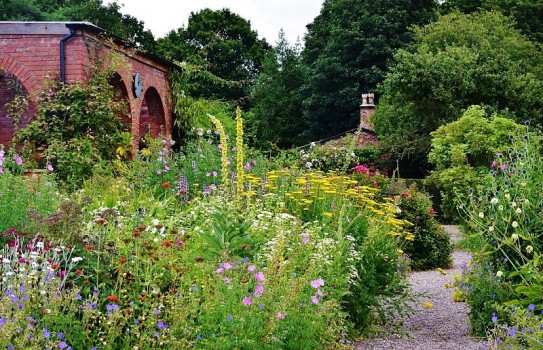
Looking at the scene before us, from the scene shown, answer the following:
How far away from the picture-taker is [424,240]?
40.3 ft

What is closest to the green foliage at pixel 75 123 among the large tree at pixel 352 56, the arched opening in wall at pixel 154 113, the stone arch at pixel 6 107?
the stone arch at pixel 6 107

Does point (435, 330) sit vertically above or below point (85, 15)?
below

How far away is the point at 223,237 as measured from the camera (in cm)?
521

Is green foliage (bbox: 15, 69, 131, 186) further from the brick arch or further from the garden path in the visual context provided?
the garden path

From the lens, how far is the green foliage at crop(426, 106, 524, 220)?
12.3 metres

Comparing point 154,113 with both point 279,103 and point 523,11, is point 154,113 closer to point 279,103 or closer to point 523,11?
point 279,103

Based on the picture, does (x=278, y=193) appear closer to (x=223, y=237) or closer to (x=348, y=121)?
(x=223, y=237)

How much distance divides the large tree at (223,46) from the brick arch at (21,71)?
2509 centimetres

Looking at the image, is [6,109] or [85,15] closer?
[6,109]

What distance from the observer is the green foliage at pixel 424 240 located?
39.8ft

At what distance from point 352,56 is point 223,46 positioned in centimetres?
769

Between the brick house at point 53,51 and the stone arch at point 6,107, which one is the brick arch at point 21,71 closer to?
the brick house at point 53,51

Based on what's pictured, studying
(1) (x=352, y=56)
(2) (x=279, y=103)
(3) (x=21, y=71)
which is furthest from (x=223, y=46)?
(3) (x=21, y=71)

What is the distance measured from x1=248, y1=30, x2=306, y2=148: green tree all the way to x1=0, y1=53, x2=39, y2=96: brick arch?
81.9 feet
